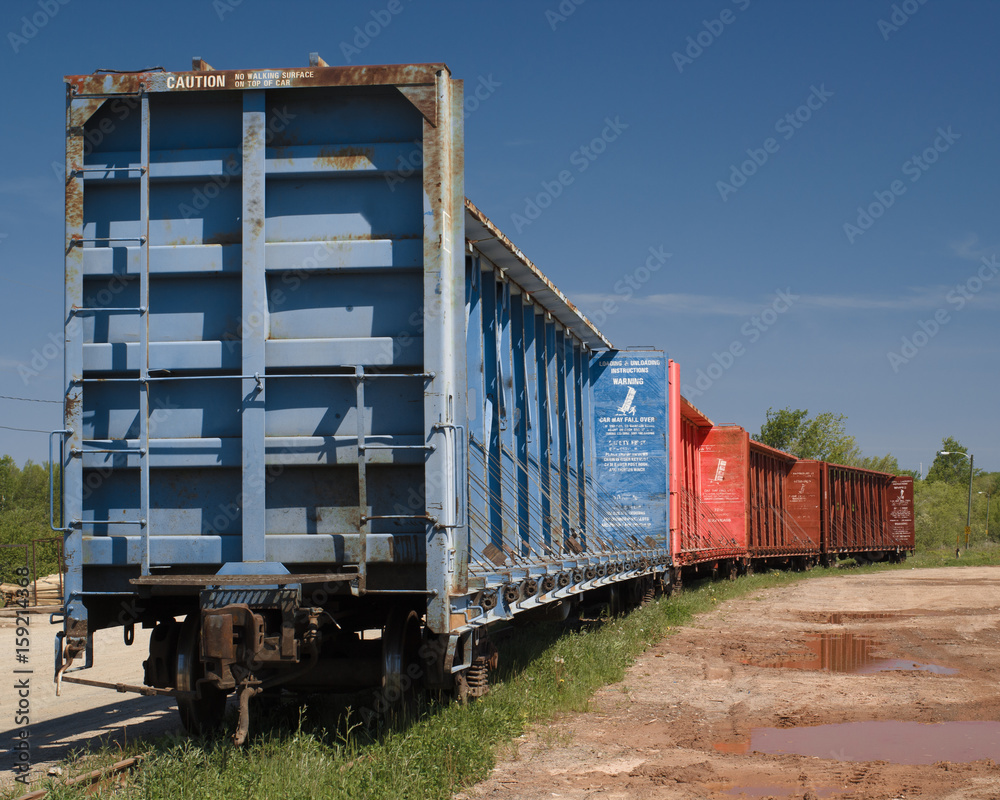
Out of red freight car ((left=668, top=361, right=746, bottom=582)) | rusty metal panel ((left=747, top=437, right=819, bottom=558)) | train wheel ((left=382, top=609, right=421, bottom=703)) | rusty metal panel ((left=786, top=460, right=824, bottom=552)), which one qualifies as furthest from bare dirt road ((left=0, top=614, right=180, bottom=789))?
rusty metal panel ((left=786, top=460, right=824, bottom=552))

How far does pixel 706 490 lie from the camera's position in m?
24.1

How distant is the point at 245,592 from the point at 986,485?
512 ft

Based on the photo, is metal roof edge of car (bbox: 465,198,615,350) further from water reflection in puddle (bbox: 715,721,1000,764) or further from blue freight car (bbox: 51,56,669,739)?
water reflection in puddle (bbox: 715,721,1000,764)

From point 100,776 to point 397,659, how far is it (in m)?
1.88

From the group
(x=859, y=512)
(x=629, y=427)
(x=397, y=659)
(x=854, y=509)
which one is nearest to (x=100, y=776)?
(x=397, y=659)

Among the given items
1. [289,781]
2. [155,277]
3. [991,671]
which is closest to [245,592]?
[289,781]

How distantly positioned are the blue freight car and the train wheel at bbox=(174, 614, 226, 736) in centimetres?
2

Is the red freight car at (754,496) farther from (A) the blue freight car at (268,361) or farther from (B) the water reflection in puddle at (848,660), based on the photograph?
(A) the blue freight car at (268,361)

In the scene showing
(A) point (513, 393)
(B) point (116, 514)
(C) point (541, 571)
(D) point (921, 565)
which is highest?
(A) point (513, 393)

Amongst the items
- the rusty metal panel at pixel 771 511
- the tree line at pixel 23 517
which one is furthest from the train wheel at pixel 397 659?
the rusty metal panel at pixel 771 511

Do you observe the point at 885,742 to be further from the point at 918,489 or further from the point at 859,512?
the point at 918,489

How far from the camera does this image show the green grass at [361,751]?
5406 mm

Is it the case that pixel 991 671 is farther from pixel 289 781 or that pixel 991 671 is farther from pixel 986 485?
pixel 986 485

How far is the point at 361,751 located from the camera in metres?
6.23
